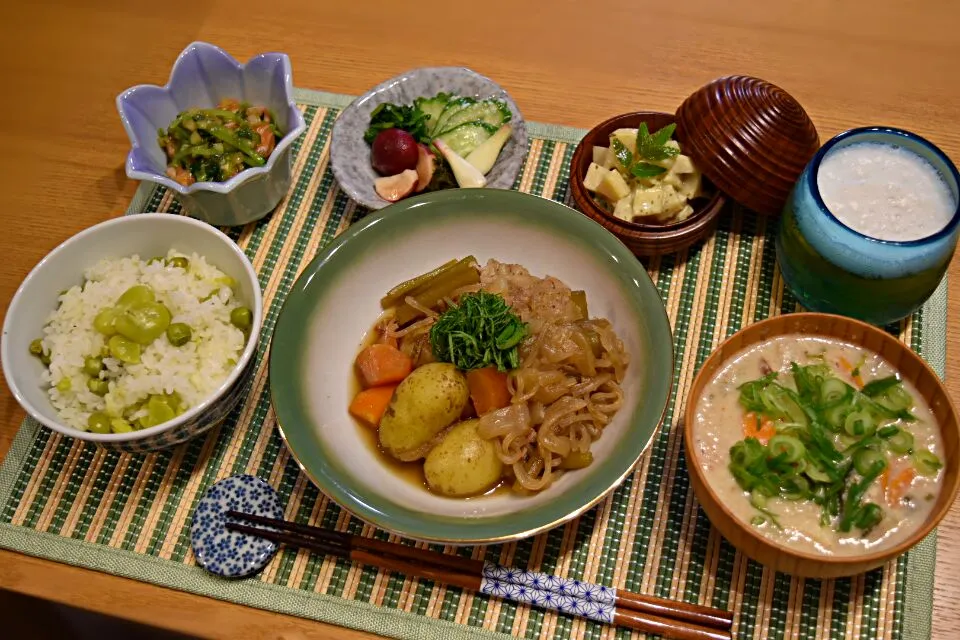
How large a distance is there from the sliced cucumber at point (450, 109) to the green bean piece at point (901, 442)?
1993mm

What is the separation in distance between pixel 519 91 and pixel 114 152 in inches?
72.1

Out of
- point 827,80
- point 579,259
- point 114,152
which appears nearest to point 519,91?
point 579,259

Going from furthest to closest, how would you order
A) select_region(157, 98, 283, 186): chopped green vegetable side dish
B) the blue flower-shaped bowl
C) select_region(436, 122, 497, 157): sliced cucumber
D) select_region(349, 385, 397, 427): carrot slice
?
select_region(436, 122, 497, 157): sliced cucumber, select_region(157, 98, 283, 186): chopped green vegetable side dish, the blue flower-shaped bowl, select_region(349, 385, 397, 427): carrot slice

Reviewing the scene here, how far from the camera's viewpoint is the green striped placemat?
2.32 m

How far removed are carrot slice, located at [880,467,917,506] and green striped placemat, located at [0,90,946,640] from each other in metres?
0.31

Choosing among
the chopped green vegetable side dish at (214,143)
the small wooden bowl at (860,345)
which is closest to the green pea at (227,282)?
the chopped green vegetable side dish at (214,143)

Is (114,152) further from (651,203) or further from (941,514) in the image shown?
(941,514)

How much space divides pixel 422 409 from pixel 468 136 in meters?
1.25

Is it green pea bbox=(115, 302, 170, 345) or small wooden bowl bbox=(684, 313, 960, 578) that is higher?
small wooden bowl bbox=(684, 313, 960, 578)

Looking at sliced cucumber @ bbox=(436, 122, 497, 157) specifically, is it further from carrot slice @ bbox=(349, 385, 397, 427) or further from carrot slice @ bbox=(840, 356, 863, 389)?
carrot slice @ bbox=(840, 356, 863, 389)

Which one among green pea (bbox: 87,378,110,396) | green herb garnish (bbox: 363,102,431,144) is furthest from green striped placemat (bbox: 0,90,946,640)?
green herb garnish (bbox: 363,102,431,144)

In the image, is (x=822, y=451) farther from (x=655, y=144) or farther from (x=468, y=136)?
(x=468, y=136)

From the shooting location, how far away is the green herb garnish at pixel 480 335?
2510mm

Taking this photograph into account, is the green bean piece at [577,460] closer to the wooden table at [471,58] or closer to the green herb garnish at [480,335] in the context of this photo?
the green herb garnish at [480,335]
